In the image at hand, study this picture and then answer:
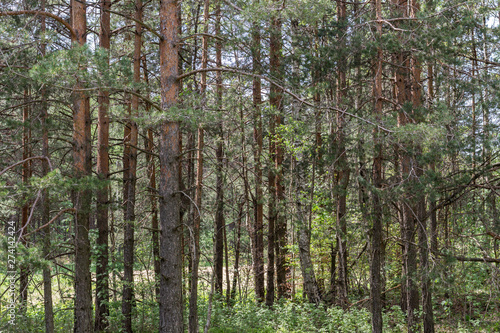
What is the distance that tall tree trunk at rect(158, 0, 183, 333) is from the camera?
21.7ft

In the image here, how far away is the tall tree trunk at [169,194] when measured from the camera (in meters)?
6.62

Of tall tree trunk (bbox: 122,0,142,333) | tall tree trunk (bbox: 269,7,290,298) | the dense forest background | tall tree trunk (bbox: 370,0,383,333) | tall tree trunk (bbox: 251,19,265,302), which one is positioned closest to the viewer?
the dense forest background

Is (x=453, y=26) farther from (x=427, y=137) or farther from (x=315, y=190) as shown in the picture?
(x=315, y=190)

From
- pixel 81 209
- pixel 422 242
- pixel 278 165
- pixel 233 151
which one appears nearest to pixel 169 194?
pixel 81 209

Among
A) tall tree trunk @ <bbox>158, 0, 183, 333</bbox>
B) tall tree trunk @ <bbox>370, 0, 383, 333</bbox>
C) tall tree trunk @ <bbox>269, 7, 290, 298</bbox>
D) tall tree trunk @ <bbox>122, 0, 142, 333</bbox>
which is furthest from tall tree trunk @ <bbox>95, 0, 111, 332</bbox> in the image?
tall tree trunk @ <bbox>370, 0, 383, 333</bbox>

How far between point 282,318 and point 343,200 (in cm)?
384

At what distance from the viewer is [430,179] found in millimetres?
7523

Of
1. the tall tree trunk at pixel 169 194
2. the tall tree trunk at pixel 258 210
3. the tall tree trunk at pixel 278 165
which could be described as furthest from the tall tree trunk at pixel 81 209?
the tall tree trunk at pixel 258 210

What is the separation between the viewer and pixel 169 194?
6.76 meters

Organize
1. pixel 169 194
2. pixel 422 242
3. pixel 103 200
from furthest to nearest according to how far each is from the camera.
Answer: pixel 103 200 → pixel 422 242 → pixel 169 194

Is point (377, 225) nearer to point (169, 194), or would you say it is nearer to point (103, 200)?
point (169, 194)

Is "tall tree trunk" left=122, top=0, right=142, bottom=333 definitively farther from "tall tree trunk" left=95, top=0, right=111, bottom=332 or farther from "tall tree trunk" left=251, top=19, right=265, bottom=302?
"tall tree trunk" left=251, top=19, right=265, bottom=302

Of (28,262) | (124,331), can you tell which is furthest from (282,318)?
(28,262)

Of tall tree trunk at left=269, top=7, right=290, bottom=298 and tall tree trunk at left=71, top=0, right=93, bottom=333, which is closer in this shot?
tall tree trunk at left=71, top=0, right=93, bottom=333
